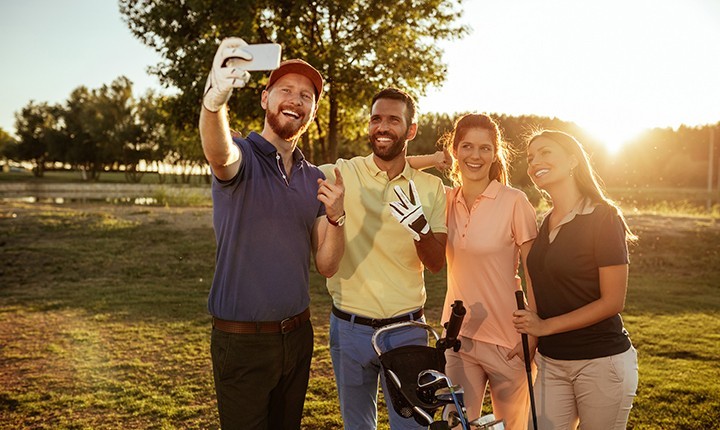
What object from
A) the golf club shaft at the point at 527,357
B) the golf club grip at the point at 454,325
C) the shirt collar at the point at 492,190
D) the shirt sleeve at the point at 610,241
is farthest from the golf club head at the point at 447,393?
the shirt collar at the point at 492,190

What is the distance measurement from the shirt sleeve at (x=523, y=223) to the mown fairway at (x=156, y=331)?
3.02m

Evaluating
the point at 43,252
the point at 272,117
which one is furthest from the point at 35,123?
the point at 272,117

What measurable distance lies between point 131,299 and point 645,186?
56.6 meters

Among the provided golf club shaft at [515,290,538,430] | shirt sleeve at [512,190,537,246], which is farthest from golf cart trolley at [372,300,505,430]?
shirt sleeve at [512,190,537,246]

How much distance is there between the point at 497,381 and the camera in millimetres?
3420

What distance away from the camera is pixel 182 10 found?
13.7m

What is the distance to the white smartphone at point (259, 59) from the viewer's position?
215 centimetres

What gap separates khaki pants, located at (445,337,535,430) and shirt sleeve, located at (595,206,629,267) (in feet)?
2.87

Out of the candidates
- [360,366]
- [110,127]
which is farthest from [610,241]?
[110,127]

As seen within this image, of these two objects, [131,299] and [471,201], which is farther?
[131,299]

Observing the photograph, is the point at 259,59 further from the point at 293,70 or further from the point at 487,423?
the point at 487,423

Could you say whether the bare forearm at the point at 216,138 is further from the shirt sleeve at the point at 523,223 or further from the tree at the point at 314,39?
the tree at the point at 314,39

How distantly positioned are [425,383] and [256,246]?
113cm

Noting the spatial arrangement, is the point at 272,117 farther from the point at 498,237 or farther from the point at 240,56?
the point at 498,237
